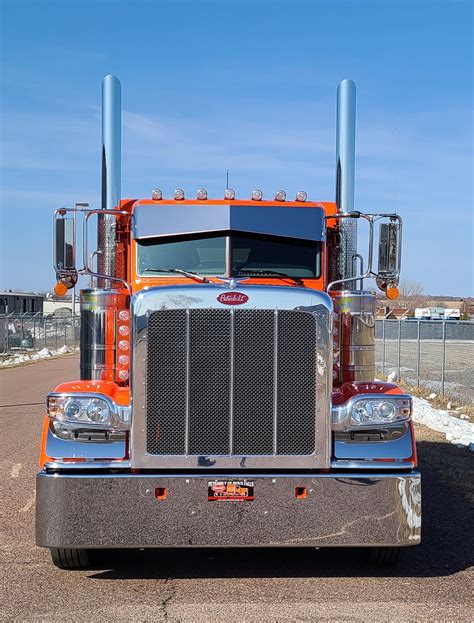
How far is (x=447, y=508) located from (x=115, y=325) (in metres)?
3.77

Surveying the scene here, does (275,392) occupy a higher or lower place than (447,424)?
higher

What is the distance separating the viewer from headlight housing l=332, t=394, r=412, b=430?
226 inches

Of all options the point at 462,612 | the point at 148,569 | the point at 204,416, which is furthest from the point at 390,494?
the point at 148,569

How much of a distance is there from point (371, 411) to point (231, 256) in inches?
82.0

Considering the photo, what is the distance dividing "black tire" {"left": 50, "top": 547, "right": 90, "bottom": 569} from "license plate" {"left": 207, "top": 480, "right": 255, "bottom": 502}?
3.58 feet

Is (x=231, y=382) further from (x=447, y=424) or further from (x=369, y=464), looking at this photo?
(x=447, y=424)

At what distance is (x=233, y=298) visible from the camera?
565cm

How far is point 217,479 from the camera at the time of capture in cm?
558

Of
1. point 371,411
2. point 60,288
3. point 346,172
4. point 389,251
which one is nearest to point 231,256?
point 389,251

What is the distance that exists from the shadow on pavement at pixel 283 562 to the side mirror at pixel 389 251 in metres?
2.20

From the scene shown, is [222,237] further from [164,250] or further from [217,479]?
[217,479]

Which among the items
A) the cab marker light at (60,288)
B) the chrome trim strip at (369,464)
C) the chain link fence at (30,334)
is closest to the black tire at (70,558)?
the chrome trim strip at (369,464)

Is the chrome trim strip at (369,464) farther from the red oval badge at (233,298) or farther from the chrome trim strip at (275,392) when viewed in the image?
the red oval badge at (233,298)

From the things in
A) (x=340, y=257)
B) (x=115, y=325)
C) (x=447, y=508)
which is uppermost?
(x=340, y=257)
